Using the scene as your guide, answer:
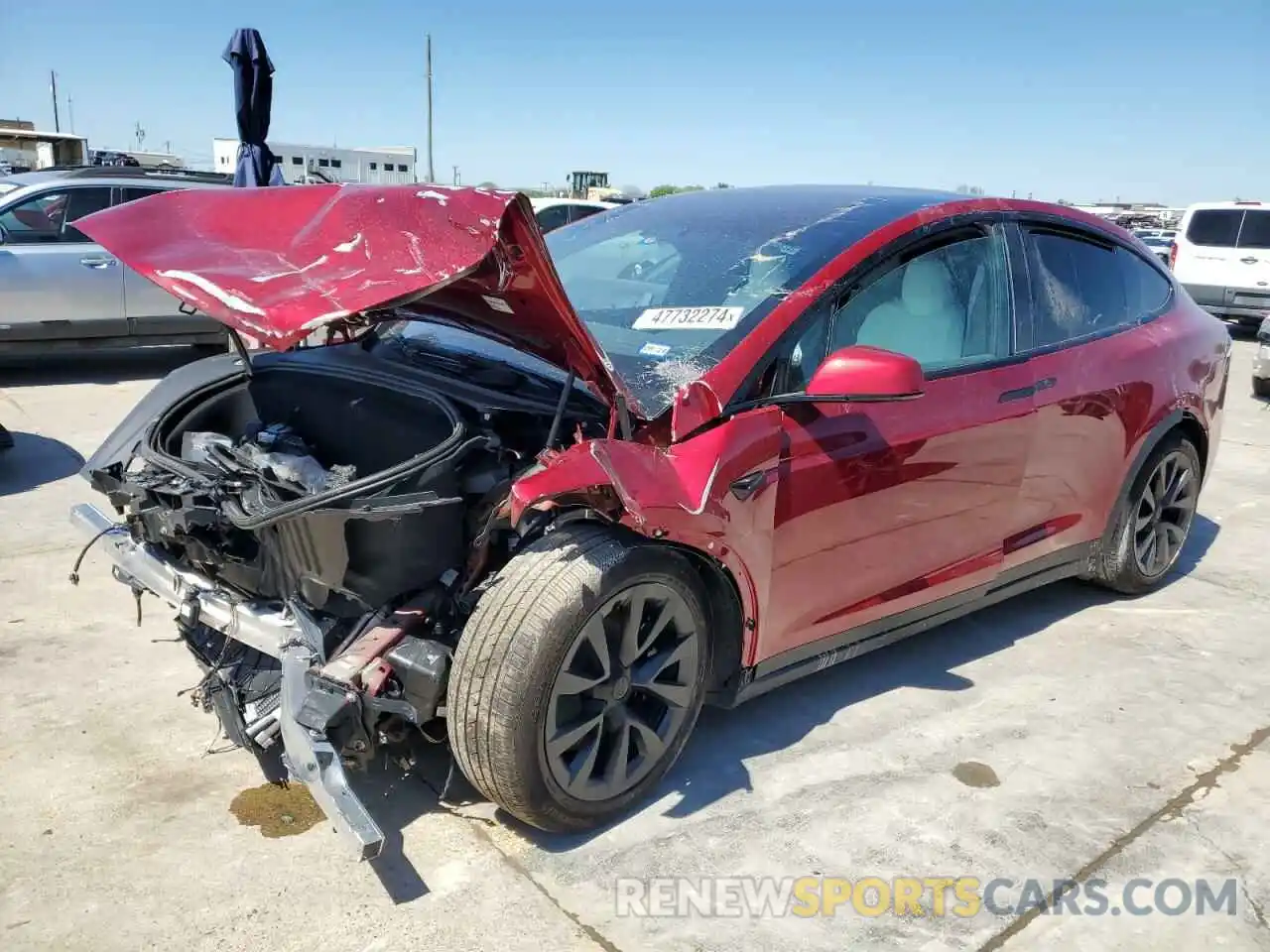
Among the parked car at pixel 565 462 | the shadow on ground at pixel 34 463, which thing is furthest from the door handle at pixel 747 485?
the shadow on ground at pixel 34 463

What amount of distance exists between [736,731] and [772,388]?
1187 millimetres

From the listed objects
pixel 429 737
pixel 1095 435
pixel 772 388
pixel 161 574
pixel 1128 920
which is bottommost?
pixel 1128 920

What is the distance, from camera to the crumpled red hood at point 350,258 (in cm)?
233

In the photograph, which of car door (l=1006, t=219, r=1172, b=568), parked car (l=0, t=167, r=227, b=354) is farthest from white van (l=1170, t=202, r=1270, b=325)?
parked car (l=0, t=167, r=227, b=354)

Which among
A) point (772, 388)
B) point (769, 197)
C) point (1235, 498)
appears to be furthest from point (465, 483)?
point (1235, 498)

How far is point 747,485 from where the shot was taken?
8.78 ft

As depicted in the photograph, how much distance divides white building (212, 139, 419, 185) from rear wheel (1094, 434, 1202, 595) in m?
27.7

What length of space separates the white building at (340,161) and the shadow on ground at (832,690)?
91.0ft

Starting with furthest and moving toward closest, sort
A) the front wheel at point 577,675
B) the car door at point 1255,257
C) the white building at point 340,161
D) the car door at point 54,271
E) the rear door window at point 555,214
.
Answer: the white building at point 340,161, the rear door window at point 555,214, the car door at point 1255,257, the car door at point 54,271, the front wheel at point 577,675

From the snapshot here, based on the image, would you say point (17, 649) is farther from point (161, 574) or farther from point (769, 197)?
point (769, 197)

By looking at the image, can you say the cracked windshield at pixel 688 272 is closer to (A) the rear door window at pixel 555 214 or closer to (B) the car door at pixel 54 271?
(B) the car door at pixel 54 271

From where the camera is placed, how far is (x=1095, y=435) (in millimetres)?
3824

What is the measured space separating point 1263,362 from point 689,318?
28.3 feet

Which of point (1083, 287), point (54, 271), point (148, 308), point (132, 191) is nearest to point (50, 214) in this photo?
point (54, 271)
